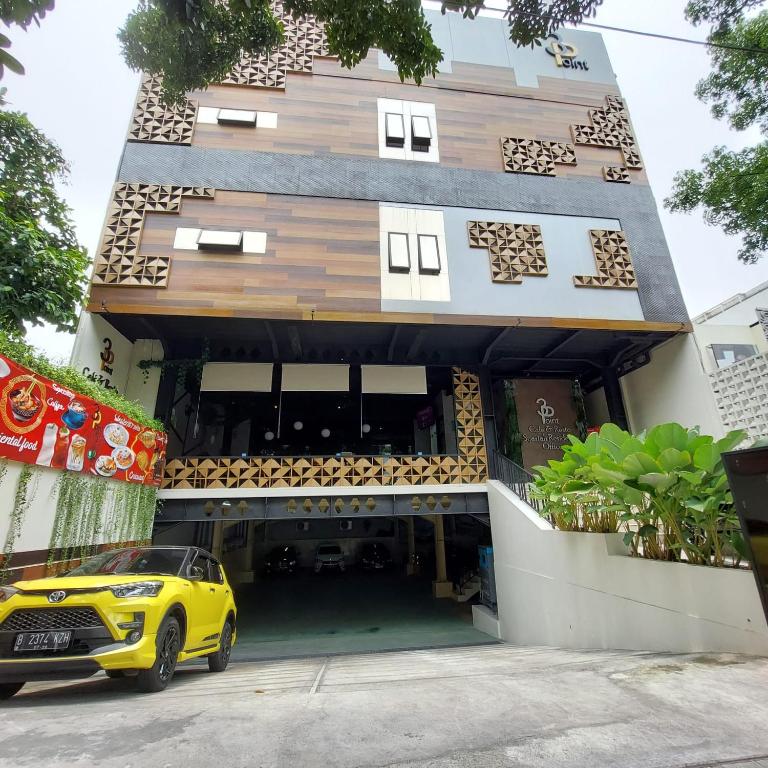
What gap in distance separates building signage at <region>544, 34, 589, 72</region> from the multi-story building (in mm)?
90

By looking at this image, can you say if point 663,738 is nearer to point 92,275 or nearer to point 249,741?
point 249,741

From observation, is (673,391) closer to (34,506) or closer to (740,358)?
(740,358)

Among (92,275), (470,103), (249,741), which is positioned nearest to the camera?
(249,741)

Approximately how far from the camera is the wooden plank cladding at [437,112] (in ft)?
41.8

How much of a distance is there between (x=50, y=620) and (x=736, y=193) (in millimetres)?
14923

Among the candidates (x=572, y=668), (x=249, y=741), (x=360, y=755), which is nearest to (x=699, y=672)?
(x=572, y=668)

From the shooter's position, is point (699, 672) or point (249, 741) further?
point (699, 672)

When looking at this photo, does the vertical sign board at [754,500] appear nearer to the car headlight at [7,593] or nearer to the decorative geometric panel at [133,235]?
the car headlight at [7,593]

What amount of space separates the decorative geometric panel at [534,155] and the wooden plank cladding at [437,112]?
0.85ft

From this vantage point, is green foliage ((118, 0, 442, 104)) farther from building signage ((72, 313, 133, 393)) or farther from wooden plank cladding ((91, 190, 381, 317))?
building signage ((72, 313, 133, 393))

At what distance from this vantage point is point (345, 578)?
59.3 ft

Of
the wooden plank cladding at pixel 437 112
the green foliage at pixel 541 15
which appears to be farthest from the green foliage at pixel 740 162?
the green foliage at pixel 541 15

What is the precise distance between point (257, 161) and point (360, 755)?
13.7 metres

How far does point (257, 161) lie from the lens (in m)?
12.2
